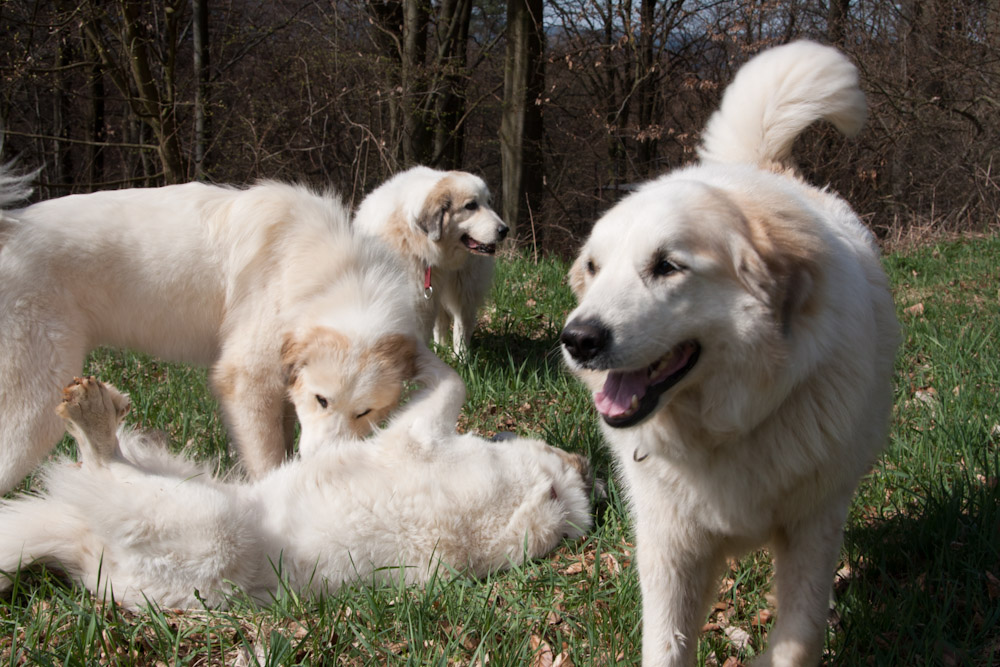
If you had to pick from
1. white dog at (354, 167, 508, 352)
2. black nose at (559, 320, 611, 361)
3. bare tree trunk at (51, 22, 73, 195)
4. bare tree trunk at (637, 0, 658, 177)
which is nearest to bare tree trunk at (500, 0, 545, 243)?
bare tree trunk at (637, 0, 658, 177)

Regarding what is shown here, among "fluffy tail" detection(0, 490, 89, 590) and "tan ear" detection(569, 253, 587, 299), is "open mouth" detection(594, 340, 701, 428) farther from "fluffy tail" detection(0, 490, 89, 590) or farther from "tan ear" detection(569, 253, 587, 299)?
"fluffy tail" detection(0, 490, 89, 590)

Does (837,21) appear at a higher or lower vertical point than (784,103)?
higher

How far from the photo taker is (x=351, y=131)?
12711 millimetres

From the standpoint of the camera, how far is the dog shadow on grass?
2.47 metres

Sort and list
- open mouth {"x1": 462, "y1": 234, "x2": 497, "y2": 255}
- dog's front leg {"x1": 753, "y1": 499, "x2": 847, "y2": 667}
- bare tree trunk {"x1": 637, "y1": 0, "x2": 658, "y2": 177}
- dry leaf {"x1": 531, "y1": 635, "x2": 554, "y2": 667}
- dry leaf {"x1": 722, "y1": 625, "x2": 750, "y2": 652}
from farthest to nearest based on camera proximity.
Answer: bare tree trunk {"x1": 637, "y1": 0, "x2": 658, "y2": 177}, open mouth {"x1": 462, "y1": 234, "x2": 497, "y2": 255}, dry leaf {"x1": 722, "y1": 625, "x2": 750, "y2": 652}, dry leaf {"x1": 531, "y1": 635, "x2": 554, "y2": 667}, dog's front leg {"x1": 753, "y1": 499, "x2": 847, "y2": 667}

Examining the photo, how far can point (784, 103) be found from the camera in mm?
3281

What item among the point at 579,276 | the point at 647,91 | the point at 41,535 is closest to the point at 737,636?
the point at 579,276

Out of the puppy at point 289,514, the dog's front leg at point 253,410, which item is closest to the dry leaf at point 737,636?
the puppy at point 289,514

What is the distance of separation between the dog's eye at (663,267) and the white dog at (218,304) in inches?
64.2

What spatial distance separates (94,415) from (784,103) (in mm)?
2895

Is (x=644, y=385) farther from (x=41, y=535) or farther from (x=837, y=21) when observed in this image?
(x=837, y=21)

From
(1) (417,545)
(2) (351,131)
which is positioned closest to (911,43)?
(2) (351,131)

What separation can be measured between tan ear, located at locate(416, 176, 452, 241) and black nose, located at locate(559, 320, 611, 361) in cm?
437

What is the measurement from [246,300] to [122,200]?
76 cm
